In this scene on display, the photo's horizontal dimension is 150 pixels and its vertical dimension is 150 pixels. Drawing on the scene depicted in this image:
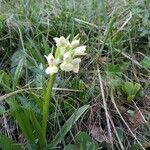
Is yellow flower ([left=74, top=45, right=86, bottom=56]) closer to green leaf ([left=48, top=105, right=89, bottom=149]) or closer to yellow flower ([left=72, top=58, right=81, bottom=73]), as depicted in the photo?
yellow flower ([left=72, top=58, right=81, bottom=73])

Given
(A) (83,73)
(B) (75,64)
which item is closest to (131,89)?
(A) (83,73)

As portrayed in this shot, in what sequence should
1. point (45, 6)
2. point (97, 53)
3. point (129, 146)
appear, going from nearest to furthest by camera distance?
point (129, 146), point (97, 53), point (45, 6)

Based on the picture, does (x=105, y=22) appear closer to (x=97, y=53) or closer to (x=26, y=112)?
(x=97, y=53)

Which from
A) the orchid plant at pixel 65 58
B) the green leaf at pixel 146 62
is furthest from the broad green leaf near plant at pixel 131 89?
the orchid plant at pixel 65 58

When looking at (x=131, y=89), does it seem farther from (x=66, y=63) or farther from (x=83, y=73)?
(x=66, y=63)

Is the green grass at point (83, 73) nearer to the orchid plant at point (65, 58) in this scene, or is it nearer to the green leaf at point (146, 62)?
the green leaf at point (146, 62)

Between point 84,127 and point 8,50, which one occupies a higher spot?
point 8,50

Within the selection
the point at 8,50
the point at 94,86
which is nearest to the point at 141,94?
the point at 94,86
